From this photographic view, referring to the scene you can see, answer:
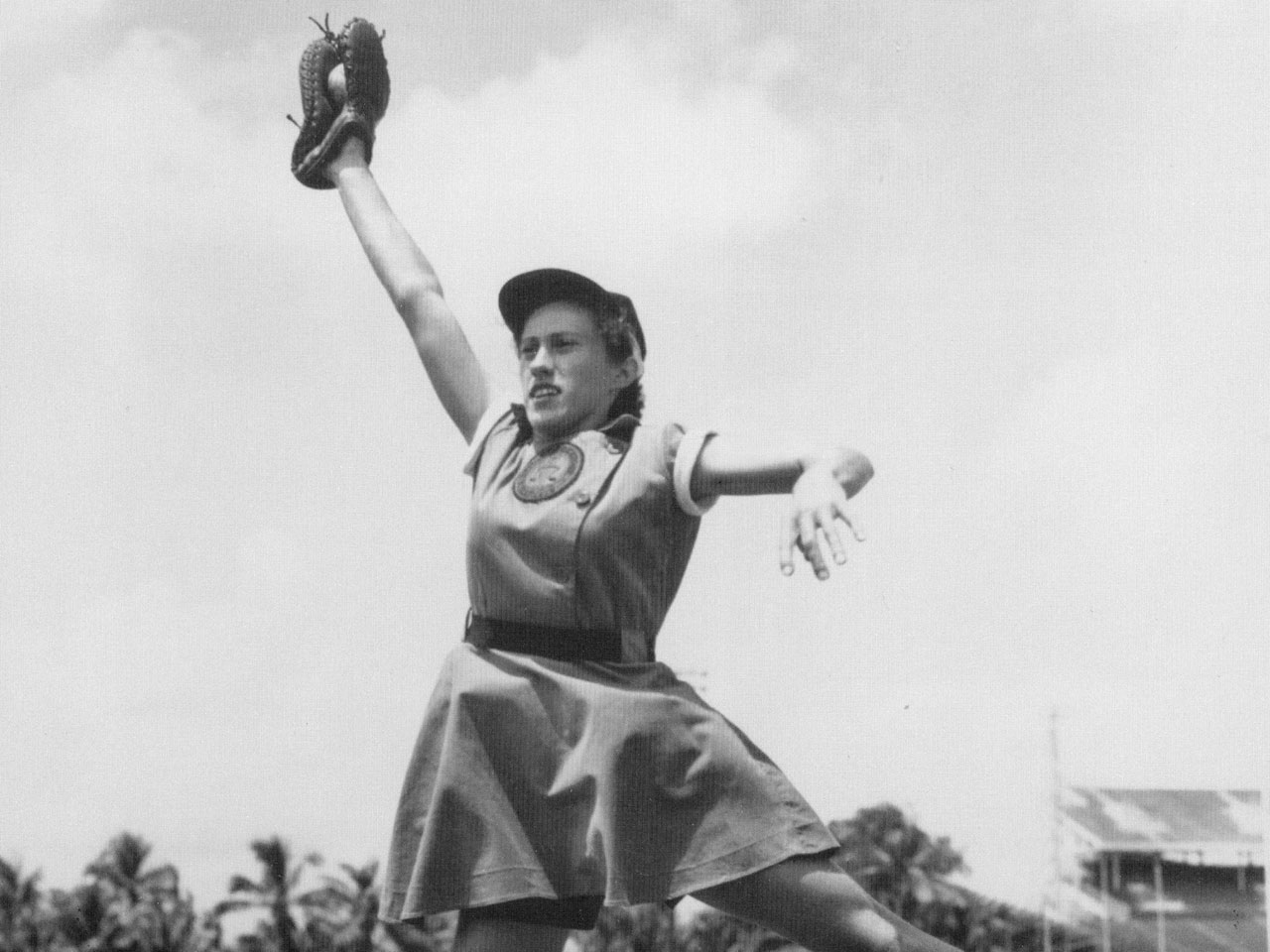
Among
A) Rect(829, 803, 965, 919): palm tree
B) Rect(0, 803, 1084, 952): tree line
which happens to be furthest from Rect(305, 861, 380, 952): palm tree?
Rect(829, 803, 965, 919): palm tree

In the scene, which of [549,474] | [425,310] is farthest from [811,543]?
[425,310]

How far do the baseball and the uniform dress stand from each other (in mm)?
1285

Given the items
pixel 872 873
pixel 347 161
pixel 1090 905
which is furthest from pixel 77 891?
pixel 347 161

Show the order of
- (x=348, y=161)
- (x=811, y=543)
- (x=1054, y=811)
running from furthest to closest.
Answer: (x=1054, y=811), (x=348, y=161), (x=811, y=543)

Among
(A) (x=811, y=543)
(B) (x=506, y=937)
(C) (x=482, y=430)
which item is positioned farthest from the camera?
(C) (x=482, y=430)

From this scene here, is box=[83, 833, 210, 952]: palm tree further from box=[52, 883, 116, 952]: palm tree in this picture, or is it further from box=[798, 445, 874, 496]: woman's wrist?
box=[798, 445, 874, 496]: woman's wrist

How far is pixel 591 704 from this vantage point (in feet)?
10.2

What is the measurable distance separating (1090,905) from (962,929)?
8446 mm

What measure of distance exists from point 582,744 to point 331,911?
4585 centimetres

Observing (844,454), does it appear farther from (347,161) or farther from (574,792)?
(347,161)

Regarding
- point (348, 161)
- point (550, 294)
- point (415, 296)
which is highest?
point (348, 161)

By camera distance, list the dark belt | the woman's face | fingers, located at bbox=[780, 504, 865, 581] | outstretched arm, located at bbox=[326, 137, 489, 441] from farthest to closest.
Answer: outstretched arm, located at bbox=[326, 137, 489, 441] < the woman's face < the dark belt < fingers, located at bbox=[780, 504, 865, 581]

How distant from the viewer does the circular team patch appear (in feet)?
10.8

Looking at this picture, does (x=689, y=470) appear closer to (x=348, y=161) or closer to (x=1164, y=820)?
(x=348, y=161)
